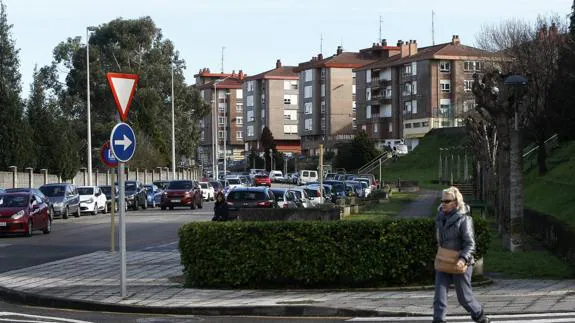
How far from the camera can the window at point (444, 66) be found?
12238 cm

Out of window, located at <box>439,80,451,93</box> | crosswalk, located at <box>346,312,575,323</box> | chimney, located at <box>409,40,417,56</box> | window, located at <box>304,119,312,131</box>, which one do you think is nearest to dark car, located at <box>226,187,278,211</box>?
crosswalk, located at <box>346,312,575,323</box>

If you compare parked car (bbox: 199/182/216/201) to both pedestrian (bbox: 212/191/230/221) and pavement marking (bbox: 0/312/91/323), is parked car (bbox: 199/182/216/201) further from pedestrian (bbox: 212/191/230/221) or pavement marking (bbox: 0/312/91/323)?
pavement marking (bbox: 0/312/91/323)

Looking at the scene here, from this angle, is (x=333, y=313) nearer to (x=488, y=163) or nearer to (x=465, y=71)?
(x=488, y=163)

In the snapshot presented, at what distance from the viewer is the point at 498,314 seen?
13.6 metres

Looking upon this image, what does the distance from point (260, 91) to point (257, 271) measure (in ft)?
497

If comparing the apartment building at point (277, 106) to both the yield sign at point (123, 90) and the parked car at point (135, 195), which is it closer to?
the parked car at point (135, 195)

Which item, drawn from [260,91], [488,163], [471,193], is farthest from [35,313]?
[260,91]

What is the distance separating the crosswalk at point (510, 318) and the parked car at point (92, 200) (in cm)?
3983

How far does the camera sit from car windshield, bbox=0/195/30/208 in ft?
113

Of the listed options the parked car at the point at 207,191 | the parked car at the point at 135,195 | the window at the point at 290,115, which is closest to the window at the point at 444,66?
the window at the point at 290,115

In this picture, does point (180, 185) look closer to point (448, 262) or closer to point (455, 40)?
point (448, 262)

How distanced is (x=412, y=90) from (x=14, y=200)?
95806 millimetres

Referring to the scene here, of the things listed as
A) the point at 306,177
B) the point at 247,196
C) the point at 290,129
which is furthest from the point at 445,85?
the point at 247,196

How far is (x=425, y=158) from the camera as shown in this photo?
374ft
